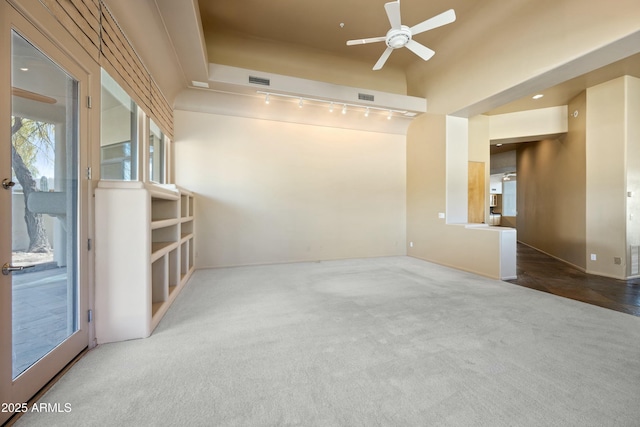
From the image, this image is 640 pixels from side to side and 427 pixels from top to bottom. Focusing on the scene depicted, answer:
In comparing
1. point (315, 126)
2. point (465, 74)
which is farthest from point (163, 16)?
point (465, 74)

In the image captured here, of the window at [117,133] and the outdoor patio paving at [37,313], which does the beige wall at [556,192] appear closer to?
the window at [117,133]

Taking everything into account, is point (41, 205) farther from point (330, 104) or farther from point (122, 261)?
point (330, 104)

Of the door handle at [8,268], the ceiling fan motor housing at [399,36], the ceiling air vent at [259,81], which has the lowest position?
the door handle at [8,268]

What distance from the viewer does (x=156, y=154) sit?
4.74 meters

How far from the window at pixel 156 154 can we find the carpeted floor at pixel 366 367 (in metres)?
2.52

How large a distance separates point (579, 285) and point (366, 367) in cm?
492

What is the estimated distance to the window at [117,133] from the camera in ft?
9.23

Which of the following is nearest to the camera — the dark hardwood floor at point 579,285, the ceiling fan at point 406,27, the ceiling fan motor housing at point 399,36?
the ceiling fan at point 406,27

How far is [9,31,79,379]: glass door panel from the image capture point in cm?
169

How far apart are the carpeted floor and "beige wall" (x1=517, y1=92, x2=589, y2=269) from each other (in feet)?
12.8

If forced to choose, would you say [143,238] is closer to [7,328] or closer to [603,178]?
[7,328]

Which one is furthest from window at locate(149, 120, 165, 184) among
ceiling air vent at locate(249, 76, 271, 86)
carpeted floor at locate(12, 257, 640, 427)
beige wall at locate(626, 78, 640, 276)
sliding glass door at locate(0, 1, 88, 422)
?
beige wall at locate(626, 78, 640, 276)

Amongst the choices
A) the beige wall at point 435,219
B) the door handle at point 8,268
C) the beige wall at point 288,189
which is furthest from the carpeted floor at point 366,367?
the beige wall at point 288,189

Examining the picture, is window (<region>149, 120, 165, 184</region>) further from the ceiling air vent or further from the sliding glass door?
the sliding glass door
